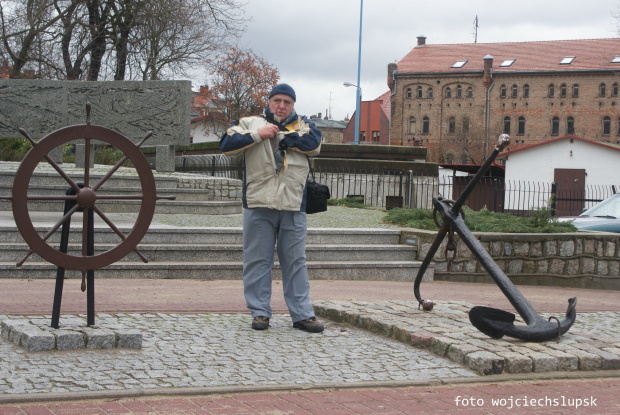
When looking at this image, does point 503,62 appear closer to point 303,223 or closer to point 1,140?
point 1,140

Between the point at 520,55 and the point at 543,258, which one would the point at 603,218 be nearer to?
the point at 543,258

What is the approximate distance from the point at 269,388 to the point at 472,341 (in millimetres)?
1814

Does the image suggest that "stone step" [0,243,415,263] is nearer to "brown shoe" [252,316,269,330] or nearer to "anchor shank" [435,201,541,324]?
"brown shoe" [252,316,269,330]

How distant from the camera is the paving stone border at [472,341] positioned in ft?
17.2

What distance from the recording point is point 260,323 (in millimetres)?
6316

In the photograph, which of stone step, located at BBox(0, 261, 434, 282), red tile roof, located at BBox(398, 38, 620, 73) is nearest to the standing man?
stone step, located at BBox(0, 261, 434, 282)

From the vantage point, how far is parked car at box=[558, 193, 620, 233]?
44.5 feet

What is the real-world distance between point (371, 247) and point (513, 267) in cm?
217

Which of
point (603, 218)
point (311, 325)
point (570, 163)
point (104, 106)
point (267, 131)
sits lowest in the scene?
point (311, 325)

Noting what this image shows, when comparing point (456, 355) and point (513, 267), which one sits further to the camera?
point (513, 267)

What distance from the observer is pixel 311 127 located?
638 cm

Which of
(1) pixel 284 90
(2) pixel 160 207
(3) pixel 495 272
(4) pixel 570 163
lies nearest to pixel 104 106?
(2) pixel 160 207

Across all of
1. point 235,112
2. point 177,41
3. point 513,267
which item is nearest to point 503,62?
point 235,112

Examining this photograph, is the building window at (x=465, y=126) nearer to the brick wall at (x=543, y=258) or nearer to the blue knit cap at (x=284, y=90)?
the brick wall at (x=543, y=258)
